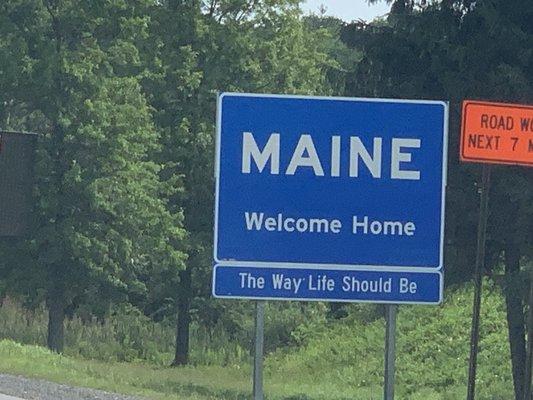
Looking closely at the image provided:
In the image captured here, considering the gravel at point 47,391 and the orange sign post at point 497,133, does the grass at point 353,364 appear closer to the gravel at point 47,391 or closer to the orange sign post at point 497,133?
the gravel at point 47,391

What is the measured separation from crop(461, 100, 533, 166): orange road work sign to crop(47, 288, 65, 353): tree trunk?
3271 cm

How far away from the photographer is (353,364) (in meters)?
39.5

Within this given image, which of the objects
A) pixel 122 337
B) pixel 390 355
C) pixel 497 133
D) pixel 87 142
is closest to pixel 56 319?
pixel 122 337

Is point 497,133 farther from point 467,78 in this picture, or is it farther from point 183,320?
point 183,320

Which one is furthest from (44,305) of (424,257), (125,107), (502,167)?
(424,257)

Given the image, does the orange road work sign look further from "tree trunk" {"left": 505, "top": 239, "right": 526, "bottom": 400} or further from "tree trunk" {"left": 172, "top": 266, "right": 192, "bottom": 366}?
"tree trunk" {"left": 172, "top": 266, "right": 192, "bottom": 366}

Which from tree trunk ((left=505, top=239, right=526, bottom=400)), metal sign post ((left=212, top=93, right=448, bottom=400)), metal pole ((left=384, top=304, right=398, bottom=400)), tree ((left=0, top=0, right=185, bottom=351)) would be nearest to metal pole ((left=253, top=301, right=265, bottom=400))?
metal sign post ((left=212, top=93, right=448, bottom=400))

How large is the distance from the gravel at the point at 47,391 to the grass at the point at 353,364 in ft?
7.57

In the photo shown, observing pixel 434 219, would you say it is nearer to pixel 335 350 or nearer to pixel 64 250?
pixel 64 250

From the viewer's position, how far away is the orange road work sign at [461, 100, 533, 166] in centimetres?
775

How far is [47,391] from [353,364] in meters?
20.9

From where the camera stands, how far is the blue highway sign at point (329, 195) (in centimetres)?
653

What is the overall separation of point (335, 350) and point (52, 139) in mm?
10685

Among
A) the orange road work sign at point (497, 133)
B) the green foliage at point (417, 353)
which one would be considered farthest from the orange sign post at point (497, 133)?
the green foliage at point (417, 353)
